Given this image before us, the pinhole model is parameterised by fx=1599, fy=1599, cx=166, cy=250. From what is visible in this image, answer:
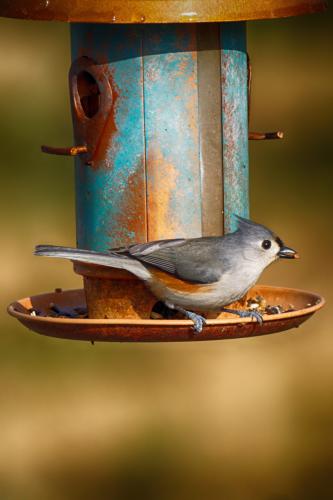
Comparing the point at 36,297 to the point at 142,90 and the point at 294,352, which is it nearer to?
the point at 142,90

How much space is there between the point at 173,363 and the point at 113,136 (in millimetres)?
3737

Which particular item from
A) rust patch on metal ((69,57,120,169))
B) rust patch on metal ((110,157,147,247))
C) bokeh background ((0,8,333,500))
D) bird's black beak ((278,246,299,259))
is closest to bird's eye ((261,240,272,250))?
bird's black beak ((278,246,299,259))

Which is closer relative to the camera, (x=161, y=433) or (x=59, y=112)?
(x=59, y=112)

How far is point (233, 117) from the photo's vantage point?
5.47 meters

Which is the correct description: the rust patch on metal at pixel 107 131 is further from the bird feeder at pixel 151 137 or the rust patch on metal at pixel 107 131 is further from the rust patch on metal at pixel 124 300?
the rust patch on metal at pixel 124 300

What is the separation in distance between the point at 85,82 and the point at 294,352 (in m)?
3.87

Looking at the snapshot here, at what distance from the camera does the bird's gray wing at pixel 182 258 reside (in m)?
5.24

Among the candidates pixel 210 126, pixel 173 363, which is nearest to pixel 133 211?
pixel 210 126

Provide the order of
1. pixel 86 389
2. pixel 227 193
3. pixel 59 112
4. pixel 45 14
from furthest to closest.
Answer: pixel 86 389, pixel 59 112, pixel 227 193, pixel 45 14

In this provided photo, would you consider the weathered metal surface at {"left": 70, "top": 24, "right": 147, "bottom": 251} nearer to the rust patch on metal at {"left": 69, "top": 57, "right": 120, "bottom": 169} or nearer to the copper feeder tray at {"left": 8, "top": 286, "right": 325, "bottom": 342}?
the rust patch on metal at {"left": 69, "top": 57, "right": 120, "bottom": 169}

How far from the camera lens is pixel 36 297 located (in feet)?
18.7

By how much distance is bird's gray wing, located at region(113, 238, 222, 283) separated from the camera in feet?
17.2

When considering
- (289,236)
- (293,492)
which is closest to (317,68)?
(289,236)

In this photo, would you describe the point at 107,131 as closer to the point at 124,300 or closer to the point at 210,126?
the point at 210,126
